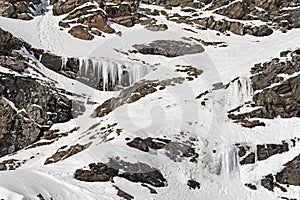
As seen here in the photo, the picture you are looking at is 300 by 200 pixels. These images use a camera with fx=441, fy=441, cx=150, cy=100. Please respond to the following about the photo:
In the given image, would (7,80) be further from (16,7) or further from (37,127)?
(16,7)

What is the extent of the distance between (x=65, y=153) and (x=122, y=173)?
3914 millimetres

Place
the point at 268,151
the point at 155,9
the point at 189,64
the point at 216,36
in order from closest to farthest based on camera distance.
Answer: the point at 268,151
the point at 189,64
the point at 216,36
the point at 155,9

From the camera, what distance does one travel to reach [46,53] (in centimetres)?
2931

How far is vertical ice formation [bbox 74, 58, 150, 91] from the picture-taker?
28406mm

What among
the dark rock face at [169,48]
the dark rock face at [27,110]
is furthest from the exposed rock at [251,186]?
the dark rock face at [169,48]

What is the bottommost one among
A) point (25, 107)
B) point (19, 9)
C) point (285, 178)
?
point (285, 178)

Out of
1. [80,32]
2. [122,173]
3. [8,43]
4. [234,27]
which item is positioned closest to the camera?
[122,173]

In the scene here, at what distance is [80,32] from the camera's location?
1321 inches

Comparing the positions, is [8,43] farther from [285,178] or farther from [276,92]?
[285,178]

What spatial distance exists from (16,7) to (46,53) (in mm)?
8193

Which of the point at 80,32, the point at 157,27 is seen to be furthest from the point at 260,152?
the point at 80,32

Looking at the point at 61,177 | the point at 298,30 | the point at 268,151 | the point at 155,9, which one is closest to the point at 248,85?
the point at 268,151

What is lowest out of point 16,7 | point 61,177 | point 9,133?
point 9,133

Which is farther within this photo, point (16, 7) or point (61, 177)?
point (16, 7)
